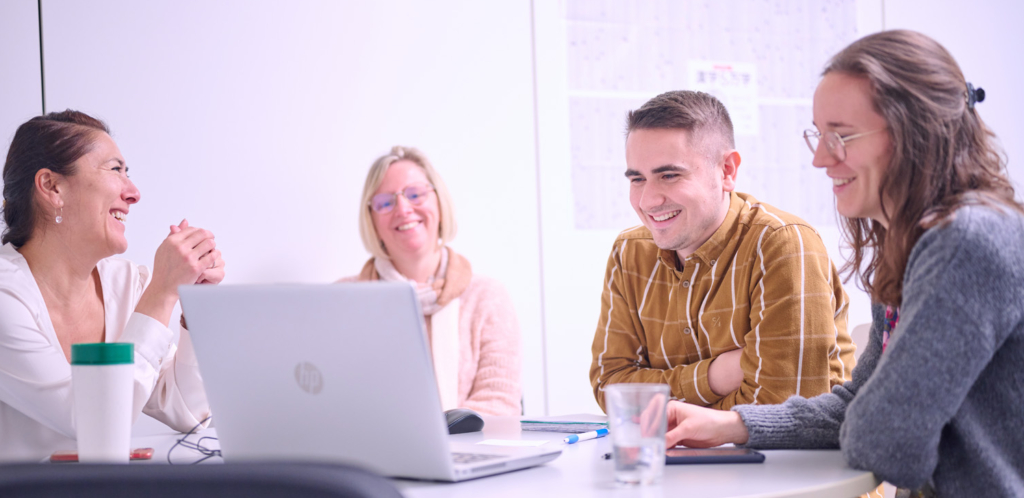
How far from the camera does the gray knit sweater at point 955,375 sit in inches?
37.4

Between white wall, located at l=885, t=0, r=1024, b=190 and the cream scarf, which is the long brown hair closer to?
the cream scarf

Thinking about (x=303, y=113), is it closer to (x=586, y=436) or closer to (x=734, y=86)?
(x=734, y=86)

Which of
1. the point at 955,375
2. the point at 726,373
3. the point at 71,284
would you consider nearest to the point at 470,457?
the point at 955,375

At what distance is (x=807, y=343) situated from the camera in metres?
1.62

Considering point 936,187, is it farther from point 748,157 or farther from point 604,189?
point 748,157

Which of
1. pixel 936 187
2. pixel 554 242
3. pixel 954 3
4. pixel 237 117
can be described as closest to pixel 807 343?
pixel 936 187

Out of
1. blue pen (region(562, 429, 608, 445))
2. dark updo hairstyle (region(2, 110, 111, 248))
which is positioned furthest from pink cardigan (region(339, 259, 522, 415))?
blue pen (region(562, 429, 608, 445))

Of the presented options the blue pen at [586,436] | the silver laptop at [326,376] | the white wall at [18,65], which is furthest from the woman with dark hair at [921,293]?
the white wall at [18,65]

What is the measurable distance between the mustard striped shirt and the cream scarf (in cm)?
92

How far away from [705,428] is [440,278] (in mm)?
1789

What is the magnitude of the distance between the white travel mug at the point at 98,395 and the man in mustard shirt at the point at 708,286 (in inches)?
42.0

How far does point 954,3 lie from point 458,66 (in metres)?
2.26

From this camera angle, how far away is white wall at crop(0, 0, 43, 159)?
2.65 metres

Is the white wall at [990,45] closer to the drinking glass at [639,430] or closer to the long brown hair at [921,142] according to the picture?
the long brown hair at [921,142]
